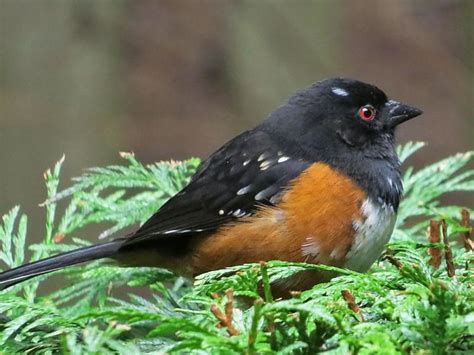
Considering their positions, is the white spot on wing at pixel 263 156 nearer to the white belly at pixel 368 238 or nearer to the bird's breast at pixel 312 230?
the bird's breast at pixel 312 230

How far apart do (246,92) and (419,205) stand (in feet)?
14.2

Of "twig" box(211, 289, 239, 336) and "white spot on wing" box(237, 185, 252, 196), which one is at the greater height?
"white spot on wing" box(237, 185, 252, 196)

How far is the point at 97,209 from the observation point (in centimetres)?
241

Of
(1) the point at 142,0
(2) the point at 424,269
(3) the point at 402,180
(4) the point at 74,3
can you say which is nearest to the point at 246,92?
(1) the point at 142,0

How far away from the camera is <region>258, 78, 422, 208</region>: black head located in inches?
102

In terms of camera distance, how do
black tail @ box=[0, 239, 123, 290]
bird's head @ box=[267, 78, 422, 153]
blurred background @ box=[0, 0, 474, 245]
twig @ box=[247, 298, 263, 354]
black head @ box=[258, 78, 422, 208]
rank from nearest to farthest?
twig @ box=[247, 298, 263, 354] → black tail @ box=[0, 239, 123, 290] → black head @ box=[258, 78, 422, 208] → bird's head @ box=[267, 78, 422, 153] → blurred background @ box=[0, 0, 474, 245]

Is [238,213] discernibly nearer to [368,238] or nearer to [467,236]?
[368,238]

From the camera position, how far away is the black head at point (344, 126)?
Result: 8.48ft

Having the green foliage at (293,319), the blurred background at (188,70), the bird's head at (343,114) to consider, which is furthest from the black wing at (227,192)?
the blurred background at (188,70)

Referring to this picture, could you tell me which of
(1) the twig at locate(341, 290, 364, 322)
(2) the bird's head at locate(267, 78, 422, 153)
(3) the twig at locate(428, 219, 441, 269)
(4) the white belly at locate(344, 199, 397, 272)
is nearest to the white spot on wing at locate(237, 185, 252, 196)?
(2) the bird's head at locate(267, 78, 422, 153)

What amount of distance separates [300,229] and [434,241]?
0.69 metres

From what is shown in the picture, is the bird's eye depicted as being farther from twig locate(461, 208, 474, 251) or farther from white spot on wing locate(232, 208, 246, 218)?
twig locate(461, 208, 474, 251)

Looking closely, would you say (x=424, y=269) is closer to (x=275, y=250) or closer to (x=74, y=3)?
(x=275, y=250)

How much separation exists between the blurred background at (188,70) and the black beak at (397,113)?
2.10m
